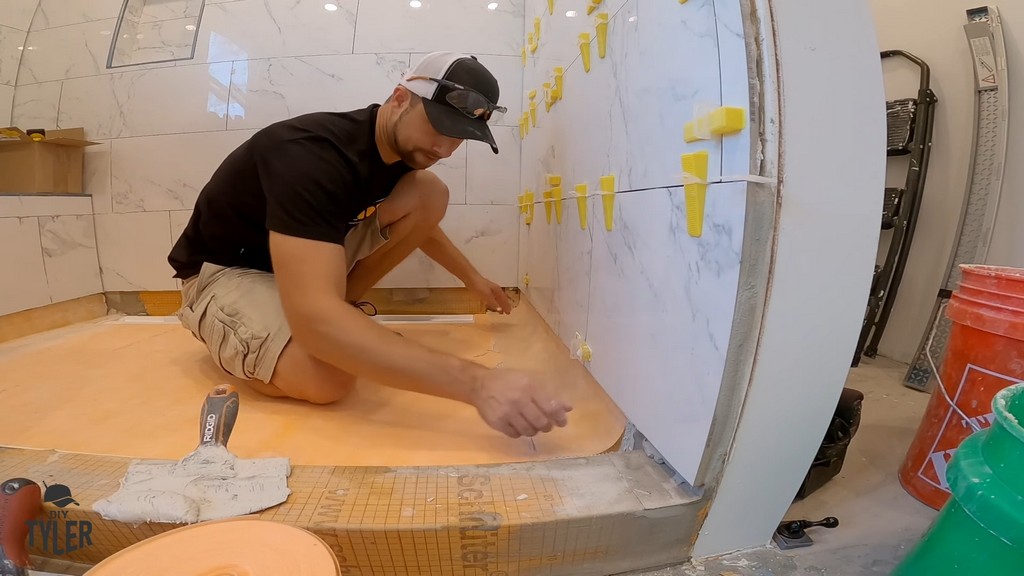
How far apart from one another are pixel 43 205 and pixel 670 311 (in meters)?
2.25

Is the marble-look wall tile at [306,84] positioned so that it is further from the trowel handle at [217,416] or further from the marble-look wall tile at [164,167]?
the trowel handle at [217,416]

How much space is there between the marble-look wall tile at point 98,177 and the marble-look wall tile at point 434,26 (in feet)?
3.74

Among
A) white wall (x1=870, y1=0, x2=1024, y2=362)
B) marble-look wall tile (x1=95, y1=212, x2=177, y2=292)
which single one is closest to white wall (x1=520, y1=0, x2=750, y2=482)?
white wall (x1=870, y1=0, x2=1024, y2=362)

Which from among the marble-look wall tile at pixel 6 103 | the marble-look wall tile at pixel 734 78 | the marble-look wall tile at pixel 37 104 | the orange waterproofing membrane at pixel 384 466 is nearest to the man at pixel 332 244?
the orange waterproofing membrane at pixel 384 466

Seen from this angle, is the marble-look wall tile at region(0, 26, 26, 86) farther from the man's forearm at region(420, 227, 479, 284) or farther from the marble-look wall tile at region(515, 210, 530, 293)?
the marble-look wall tile at region(515, 210, 530, 293)

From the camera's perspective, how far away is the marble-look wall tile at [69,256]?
5.98ft

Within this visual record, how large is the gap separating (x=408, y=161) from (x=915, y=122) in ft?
5.10

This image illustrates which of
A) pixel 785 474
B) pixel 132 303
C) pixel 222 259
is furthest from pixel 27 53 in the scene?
pixel 785 474

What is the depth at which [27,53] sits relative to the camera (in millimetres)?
2000

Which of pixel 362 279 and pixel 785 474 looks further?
pixel 362 279

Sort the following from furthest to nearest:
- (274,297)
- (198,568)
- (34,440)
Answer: (274,297) → (34,440) → (198,568)

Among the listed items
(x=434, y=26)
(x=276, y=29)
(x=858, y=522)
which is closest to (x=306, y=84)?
(x=276, y=29)

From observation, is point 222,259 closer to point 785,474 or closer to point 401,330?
point 401,330

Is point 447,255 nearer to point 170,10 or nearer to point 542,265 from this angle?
point 542,265
